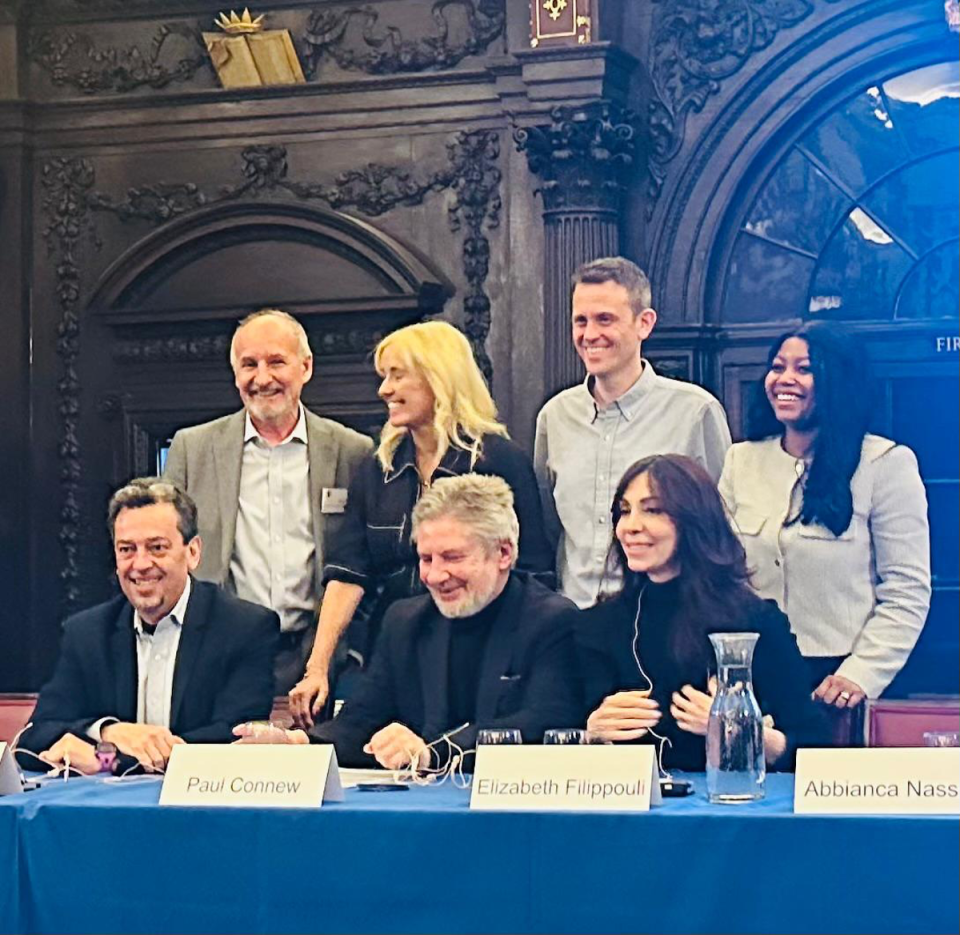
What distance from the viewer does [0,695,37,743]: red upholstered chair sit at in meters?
5.15

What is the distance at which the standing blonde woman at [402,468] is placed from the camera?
16.1ft

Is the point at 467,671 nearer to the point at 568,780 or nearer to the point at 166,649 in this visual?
the point at 166,649

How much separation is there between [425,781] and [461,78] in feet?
6.80

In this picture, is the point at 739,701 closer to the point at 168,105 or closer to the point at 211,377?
the point at 211,377

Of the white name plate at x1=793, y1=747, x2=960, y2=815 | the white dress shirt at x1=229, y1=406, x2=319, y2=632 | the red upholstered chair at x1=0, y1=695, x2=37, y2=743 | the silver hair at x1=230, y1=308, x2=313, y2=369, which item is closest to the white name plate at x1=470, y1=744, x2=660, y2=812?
the white name plate at x1=793, y1=747, x2=960, y2=815

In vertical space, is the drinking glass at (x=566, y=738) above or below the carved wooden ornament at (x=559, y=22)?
below

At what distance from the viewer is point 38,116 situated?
5371 millimetres

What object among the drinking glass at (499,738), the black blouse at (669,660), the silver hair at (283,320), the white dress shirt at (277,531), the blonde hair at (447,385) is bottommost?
the drinking glass at (499,738)

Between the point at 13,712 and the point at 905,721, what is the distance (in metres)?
2.44

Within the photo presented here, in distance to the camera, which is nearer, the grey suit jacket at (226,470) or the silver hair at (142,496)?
the grey suit jacket at (226,470)

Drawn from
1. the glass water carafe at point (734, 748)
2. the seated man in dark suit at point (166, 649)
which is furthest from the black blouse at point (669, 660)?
the glass water carafe at point (734, 748)

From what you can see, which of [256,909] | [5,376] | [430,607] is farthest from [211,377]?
[256,909]

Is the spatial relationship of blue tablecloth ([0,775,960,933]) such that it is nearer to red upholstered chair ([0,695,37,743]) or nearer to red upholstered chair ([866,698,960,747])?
red upholstered chair ([866,698,960,747])

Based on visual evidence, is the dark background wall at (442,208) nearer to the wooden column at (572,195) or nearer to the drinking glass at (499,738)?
the wooden column at (572,195)
